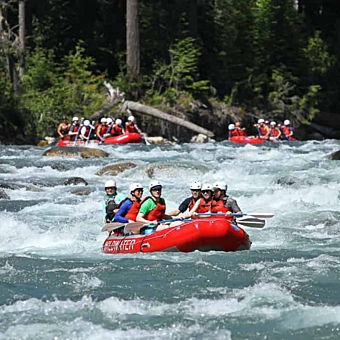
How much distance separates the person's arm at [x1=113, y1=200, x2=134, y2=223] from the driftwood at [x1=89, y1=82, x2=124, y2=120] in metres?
14.0

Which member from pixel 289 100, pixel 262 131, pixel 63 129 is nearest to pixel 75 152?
pixel 63 129

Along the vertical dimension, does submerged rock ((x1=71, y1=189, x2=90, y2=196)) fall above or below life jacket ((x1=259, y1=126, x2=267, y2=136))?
above

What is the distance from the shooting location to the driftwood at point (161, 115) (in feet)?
76.9

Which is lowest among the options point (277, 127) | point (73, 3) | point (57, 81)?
point (277, 127)

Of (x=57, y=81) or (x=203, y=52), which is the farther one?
(x=203, y=52)

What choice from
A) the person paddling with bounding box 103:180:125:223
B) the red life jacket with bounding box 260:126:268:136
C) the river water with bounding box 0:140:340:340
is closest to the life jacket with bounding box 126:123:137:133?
the red life jacket with bounding box 260:126:268:136

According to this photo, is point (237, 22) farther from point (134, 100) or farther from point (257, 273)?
point (257, 273)

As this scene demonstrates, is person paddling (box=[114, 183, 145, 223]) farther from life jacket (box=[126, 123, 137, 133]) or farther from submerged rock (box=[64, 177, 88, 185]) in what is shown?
life jacket (box=[126, 123, 137, 133])

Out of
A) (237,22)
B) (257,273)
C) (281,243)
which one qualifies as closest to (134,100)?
(237,22)

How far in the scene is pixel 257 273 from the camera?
7758 mm

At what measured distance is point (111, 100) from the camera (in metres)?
24.6

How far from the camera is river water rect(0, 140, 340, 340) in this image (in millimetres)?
6145

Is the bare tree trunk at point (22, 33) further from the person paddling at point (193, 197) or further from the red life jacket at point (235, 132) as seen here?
the person paddling at point (193, 197)

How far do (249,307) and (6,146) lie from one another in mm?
14986
